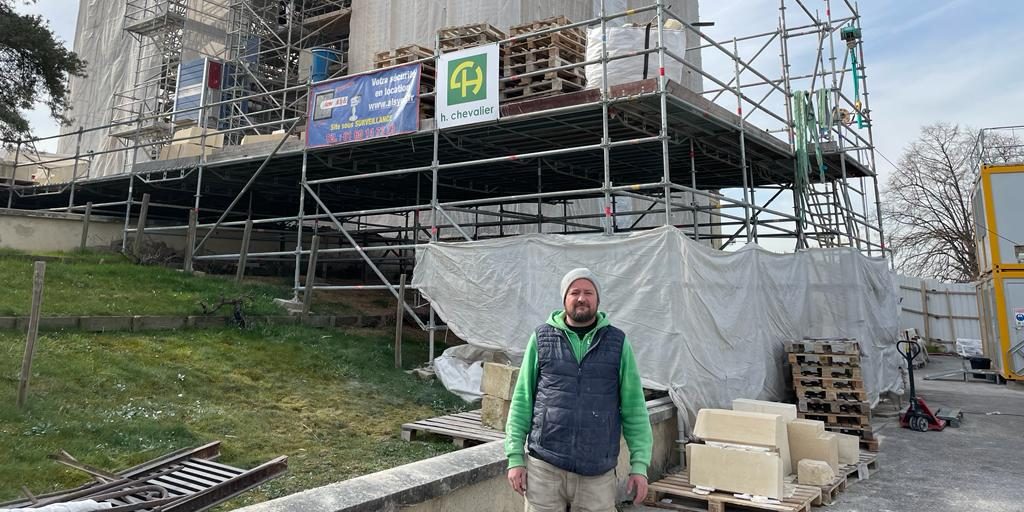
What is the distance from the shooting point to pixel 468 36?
9.96 metres

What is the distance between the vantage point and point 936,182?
30594 millimetres

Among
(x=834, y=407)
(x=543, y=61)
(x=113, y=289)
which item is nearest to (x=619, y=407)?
(x=834, y=407)

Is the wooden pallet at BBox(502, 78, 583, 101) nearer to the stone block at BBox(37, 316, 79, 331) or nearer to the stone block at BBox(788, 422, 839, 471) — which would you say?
the stone block at BBox(788, 422, 839, 471)

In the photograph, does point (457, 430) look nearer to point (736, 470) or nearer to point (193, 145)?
point (736, 470)

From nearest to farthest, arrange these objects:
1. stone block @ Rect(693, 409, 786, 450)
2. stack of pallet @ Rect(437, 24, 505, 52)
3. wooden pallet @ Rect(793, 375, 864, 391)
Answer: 1. stone block @ Rect(693, 409, 786, 450)
2. wooden pallet @ Rect(793, 375, 864, 391)
3. stack of pallet @ Rect(437, 24, 505, 52)

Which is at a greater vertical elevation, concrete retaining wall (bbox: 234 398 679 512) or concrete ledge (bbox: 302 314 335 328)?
concrete ledge (bbox: 302 314 335 328)

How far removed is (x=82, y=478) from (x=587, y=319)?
3897 millimetres

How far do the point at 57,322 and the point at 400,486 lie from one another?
23.4 feet

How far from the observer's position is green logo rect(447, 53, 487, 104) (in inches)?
352

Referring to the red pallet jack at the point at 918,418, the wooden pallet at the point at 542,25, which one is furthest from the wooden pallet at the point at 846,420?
the wooden pallet at the point at 542,25

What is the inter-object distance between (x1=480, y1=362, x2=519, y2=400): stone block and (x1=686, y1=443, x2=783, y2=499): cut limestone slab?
71.2 inches

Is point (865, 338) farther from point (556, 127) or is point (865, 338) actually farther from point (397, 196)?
point (397, 196)

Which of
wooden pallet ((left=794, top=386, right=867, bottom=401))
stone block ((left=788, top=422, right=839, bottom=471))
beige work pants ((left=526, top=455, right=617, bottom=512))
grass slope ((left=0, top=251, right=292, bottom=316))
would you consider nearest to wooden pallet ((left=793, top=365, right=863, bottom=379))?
wooden pallet ((left=794, top=386, right=867, bottom=401))

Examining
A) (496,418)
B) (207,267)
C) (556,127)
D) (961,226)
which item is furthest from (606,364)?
(961,226)
